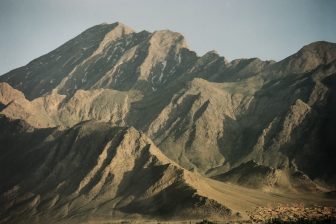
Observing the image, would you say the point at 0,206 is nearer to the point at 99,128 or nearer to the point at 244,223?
the point at 99,128

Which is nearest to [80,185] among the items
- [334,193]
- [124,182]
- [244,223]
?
[124,182]

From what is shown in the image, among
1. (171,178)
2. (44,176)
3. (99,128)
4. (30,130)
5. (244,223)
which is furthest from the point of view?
(30,130)

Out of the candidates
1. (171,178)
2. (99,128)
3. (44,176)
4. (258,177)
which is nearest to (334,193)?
(258,177)

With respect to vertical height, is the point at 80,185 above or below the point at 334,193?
above

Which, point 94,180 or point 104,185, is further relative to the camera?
point 94,180

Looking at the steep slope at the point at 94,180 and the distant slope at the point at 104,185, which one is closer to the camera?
the distant slope at the point at 104,185

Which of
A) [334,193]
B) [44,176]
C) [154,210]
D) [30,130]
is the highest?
[30,130]

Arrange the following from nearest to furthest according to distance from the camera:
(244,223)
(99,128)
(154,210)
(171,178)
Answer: (244,223) → (154,210) → (171,178) → (99,128)

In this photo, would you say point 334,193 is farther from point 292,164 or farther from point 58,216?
point 58,216

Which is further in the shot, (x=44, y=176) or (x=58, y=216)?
(x=44, y=176)

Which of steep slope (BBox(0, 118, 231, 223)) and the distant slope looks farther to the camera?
steep slope (BBox(0, 118, 231, 223))

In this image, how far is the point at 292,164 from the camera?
197 meters

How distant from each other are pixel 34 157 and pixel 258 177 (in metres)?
69.1

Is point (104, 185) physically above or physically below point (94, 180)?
below
